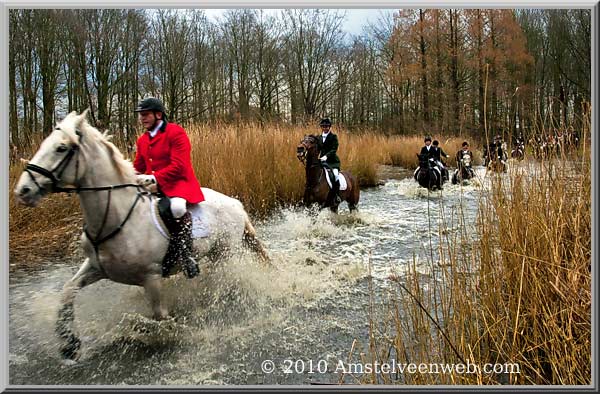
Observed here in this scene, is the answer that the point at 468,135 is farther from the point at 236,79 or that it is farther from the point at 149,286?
the point at 149,286

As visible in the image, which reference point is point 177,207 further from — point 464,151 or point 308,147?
point 308,147

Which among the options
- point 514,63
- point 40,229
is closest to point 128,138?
point 40,229

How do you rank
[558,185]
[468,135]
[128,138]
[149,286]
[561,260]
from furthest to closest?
[128,138] → [468,135] → [149,286] → [558,185] → [561,260]

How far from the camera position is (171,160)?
284 centimetres

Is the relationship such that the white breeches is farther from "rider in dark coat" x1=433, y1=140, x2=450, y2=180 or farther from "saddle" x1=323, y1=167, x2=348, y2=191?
"saddle" x1=323, y1=167, x2=348, y2=191

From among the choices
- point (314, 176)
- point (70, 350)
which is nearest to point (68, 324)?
point (70, 350)

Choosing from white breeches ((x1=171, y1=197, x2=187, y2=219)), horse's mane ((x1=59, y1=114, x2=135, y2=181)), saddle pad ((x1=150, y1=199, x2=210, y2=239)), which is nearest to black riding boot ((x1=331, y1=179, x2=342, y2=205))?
saddle pad ((x1=150, y1=199, x2=210, y2=239))

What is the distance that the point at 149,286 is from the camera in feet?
8.91

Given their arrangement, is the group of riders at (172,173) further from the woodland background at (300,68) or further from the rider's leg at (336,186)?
the rider's leg at (336,186)

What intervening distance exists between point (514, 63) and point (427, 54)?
112cm

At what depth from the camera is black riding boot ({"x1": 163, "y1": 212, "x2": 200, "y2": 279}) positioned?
9.41 feet

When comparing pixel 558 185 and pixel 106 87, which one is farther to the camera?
pixel 106 87

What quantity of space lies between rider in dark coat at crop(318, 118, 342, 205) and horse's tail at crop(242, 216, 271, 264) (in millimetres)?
2234

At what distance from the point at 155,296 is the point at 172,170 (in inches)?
33.4
